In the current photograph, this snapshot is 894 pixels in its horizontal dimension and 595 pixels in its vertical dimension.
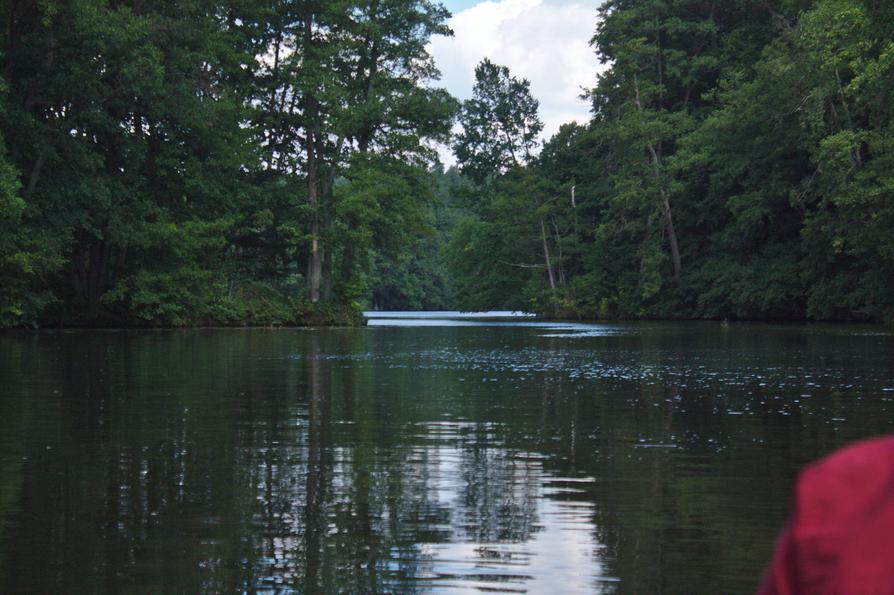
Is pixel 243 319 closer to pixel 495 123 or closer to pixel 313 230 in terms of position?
pixel 313 230

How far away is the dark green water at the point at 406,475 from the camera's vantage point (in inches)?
254

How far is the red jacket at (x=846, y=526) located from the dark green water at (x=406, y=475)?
516 cm

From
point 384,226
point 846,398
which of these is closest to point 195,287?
point 384,226

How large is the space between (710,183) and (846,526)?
64.4 meters

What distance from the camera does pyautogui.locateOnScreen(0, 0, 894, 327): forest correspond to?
38.5m

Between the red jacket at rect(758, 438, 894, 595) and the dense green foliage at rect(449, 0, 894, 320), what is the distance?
117ft

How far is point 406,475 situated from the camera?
31.8 ft

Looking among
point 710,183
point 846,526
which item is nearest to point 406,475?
point 846,526

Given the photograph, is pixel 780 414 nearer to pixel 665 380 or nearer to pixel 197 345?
pixel 665 380

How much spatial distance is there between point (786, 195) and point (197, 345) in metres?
35.7

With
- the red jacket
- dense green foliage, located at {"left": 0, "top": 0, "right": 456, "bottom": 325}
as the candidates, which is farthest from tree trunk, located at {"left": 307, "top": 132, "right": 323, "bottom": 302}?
the red jacket

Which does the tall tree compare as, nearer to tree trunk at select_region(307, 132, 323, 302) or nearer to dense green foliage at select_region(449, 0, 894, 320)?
dense green foliage at select_region(449, 0, 894, 320)

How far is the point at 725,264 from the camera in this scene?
6200 cm

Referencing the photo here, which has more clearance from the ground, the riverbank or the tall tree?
the tall tree
